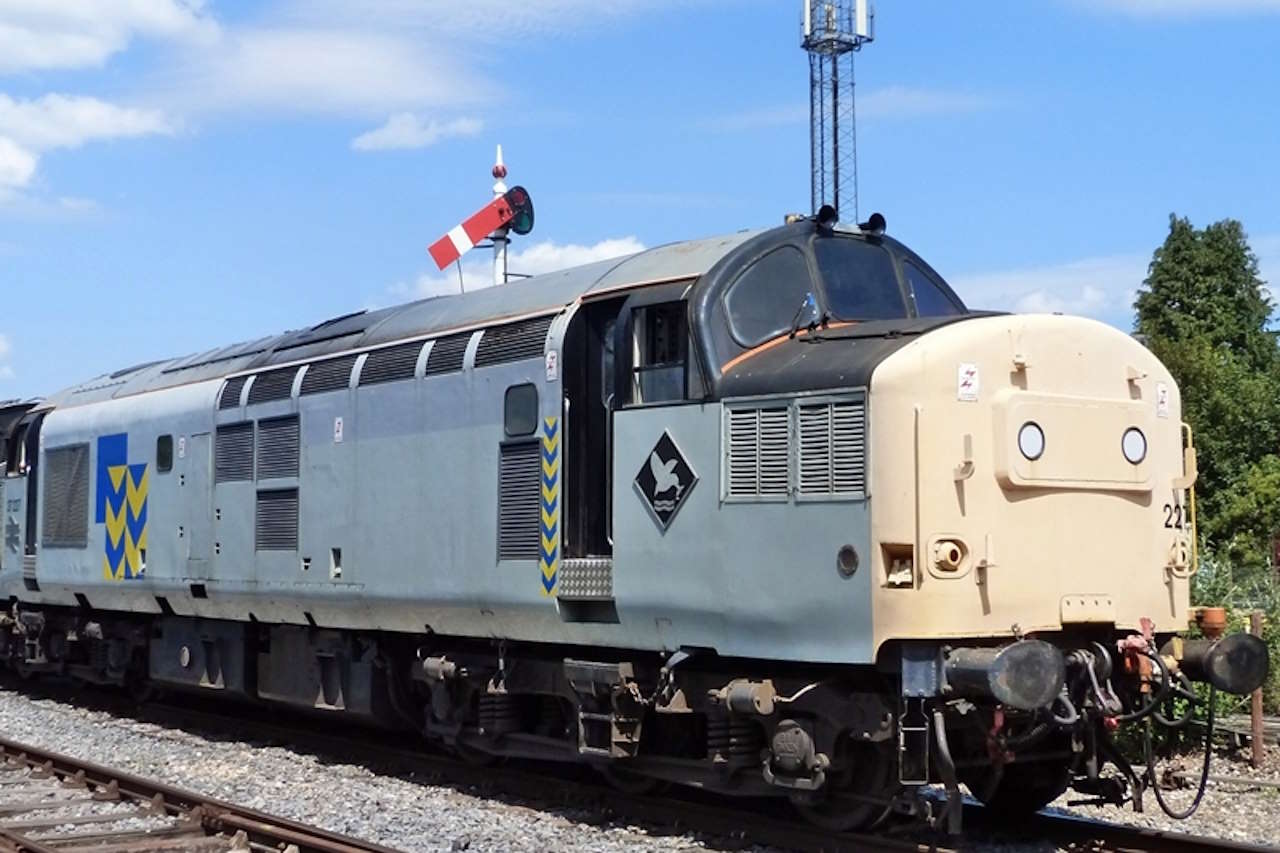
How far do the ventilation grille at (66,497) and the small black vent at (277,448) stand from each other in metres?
4.21

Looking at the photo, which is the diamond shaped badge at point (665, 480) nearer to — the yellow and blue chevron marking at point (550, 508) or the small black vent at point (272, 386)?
the yellow and blue chevron marking at point (550, 508)

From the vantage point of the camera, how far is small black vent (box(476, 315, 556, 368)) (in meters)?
10.2

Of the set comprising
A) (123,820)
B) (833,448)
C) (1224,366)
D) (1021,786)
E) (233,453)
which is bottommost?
(123,820)

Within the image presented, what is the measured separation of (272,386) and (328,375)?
1.07m

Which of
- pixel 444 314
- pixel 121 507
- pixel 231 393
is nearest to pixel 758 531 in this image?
pixel 444 314

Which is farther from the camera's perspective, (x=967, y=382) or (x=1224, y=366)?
(x=1224, y=366)

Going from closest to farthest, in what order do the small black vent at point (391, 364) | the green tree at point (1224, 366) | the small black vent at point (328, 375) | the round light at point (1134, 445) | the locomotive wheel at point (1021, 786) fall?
the round light at point (1134, 445)
the locomotive wheel at point (1021, 786)
the small black vent at point (391, 364)
the small black vent at point (328, 375)
the green tree at point (1224, 366)

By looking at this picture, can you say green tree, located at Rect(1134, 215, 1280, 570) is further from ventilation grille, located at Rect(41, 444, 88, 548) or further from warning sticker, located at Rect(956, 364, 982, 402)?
warning sticker, located at Rect(956, 364, 982, 402)

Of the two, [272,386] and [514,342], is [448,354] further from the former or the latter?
[272,386]

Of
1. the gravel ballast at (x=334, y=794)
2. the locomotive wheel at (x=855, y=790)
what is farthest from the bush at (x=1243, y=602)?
the gravel ballast at (x=334, y=794)

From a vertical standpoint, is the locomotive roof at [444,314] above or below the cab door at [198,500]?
above

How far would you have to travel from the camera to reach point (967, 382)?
8.09m

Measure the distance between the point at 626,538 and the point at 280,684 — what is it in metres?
5.47

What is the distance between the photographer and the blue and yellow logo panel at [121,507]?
15.4 metres
